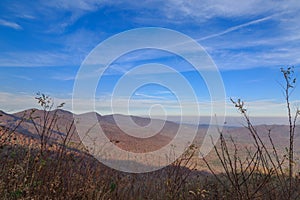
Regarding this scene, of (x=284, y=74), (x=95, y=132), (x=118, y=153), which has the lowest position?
(x=118, y=153)

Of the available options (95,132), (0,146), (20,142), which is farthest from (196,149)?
(20,142)

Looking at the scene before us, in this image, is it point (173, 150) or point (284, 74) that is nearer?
point (284, 74)

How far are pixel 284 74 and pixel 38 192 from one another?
3384 millimetres

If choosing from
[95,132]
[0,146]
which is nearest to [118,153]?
[95,132]

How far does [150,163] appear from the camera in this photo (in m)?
6.45

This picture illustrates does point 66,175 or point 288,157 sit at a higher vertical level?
point 288,157

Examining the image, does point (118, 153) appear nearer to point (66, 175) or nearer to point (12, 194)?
point (66, 175)

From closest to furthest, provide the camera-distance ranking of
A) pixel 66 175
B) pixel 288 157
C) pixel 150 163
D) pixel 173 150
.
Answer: pixel 288 157 → pixel 66 175 → pixel 173 150 → pixel 150 163

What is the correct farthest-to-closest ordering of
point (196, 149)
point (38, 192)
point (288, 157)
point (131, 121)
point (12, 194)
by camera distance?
1. point (131, 121)
2. point (196, 149)
3. point (38, 192)
4. point (288, 157)
5. point (12, 194)

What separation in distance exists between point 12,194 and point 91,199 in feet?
3.34

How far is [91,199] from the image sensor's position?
12.0 feet

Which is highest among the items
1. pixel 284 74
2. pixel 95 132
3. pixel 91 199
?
pixel 284 74

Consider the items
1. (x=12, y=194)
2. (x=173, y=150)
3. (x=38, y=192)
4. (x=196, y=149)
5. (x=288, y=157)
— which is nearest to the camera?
(x=12, y=194)

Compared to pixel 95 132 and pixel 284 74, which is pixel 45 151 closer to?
pixel 95 132
